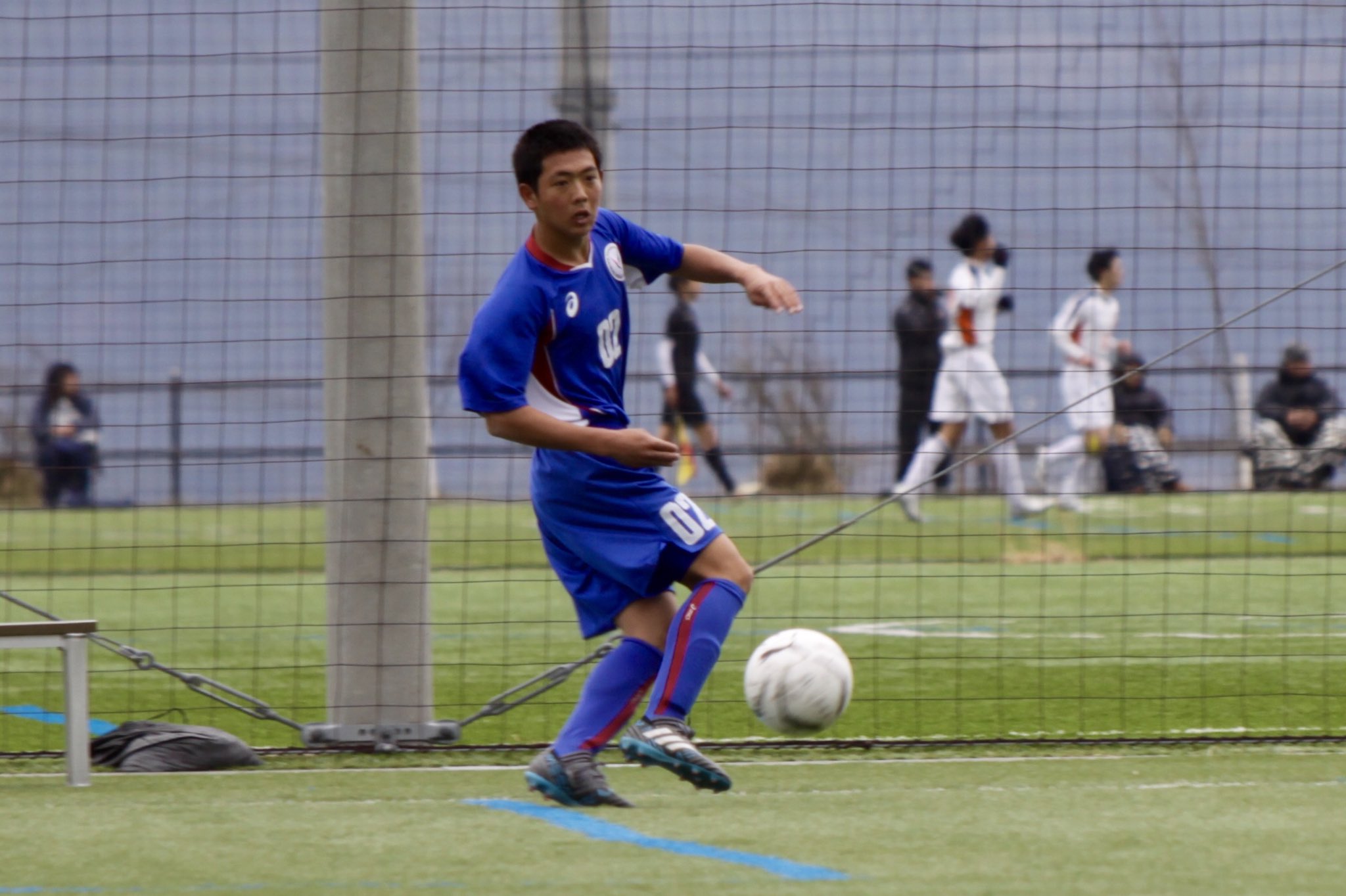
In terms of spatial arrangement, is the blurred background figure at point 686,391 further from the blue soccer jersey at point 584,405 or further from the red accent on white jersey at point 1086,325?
the blue soccer jersey at point 584,405

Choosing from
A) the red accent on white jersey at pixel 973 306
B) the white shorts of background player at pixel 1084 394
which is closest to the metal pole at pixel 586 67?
the red accent on white jersey at pixel 973 306

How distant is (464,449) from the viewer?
15836 millimetres

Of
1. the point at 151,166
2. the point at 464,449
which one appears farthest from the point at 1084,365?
the point at 151,166

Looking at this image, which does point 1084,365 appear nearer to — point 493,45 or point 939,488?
point 939,488

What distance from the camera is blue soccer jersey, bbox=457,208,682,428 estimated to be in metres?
4.27

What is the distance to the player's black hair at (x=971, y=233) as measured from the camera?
9.64 meters

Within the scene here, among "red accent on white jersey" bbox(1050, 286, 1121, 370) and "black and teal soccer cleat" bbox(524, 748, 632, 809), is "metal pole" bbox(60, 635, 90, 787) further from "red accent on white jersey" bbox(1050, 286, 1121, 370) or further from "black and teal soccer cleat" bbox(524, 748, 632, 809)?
"red accent on white jersey" bbox(1050, 286, 1121, 370)

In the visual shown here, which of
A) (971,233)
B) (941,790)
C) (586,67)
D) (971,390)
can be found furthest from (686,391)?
(941,790)

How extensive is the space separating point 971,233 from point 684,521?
6259mm

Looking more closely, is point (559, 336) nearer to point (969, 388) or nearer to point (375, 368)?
point (375, 368)

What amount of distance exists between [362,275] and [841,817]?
246 cm

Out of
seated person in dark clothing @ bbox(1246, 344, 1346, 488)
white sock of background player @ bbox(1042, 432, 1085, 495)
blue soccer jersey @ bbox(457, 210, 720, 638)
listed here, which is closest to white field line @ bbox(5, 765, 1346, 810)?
blue soccer jersey @ bbox(457, 210, 720, 638)

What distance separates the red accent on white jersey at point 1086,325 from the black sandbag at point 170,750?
7967mm

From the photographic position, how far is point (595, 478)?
445cm
